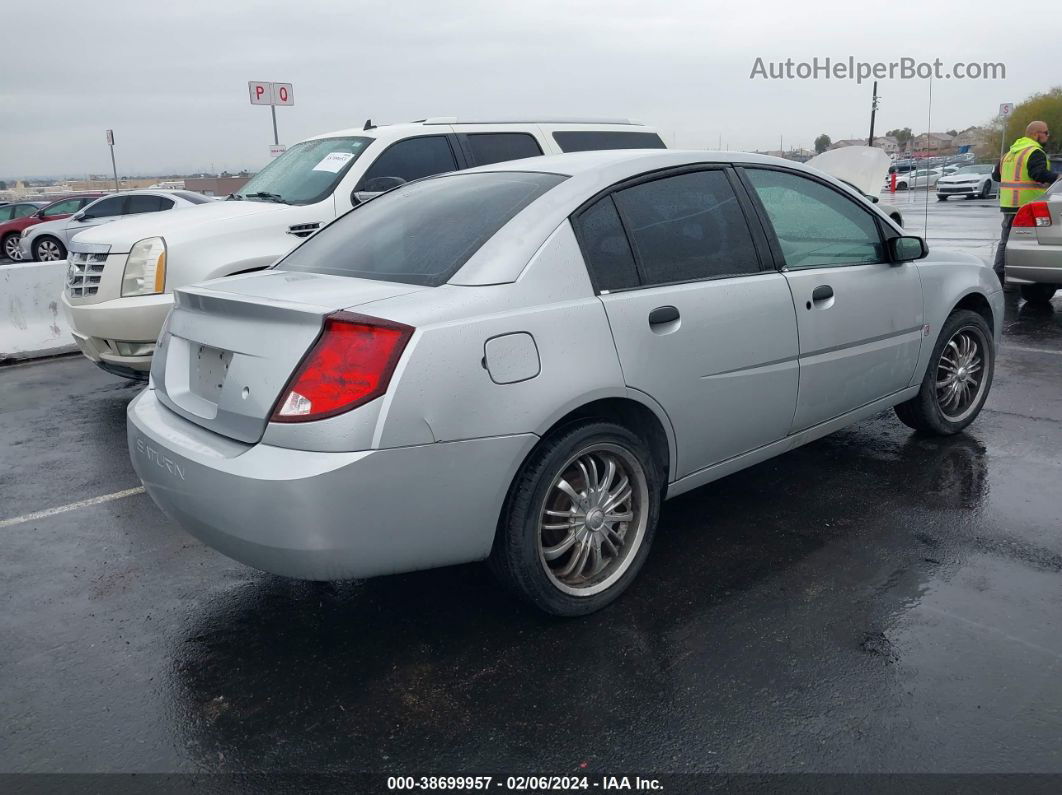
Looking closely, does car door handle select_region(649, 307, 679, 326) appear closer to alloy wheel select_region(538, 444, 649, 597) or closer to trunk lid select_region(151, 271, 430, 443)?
alloy wheel select_region(538, 444, 649, 597)

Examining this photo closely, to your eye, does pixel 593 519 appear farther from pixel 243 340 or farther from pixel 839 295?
pixel 839 295

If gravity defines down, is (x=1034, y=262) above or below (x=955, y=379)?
above

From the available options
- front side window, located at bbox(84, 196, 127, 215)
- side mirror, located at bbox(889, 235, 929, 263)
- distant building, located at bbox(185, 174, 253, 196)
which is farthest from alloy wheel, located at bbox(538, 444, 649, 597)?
distant building, located at bbox(185, 174, 253, 196)

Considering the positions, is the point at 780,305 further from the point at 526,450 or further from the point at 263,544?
the point at 263,544

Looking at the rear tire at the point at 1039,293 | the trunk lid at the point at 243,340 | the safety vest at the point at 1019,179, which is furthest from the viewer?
the safety vest at the point at 1019,179

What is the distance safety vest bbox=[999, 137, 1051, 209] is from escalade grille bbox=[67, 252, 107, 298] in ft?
32.4

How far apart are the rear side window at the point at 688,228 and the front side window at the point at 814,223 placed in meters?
0.25

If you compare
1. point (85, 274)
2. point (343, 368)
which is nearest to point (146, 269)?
point (85, 274)

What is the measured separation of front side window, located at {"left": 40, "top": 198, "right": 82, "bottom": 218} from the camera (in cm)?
2193

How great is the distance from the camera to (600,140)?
26.5 ft

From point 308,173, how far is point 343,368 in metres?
4.68

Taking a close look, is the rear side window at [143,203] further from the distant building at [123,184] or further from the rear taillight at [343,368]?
the distant building at [123,184]

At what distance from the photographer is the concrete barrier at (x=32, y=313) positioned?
8.65m

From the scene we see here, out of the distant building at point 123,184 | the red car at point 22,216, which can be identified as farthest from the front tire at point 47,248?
the distant building at point 123,184
